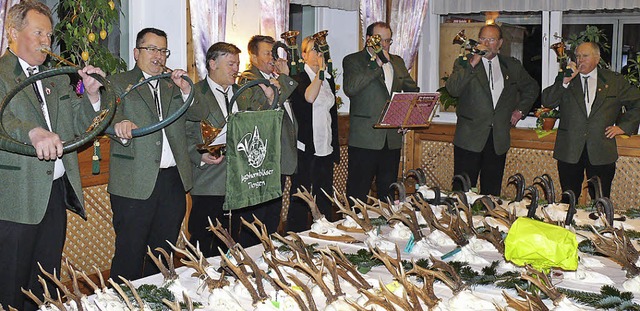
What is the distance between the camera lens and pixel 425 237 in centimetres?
336

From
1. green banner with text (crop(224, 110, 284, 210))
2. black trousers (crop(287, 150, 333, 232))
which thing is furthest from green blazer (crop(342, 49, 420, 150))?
Result: green banner with text (crop(224, 110, 284, 210))

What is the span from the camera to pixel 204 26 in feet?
19.5

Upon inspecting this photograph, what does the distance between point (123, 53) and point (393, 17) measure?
298cm

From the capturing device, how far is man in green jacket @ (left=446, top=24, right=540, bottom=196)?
20.4ft

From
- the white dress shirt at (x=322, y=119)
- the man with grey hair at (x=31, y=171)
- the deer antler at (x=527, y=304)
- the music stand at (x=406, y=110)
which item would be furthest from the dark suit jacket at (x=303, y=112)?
the deer antler at (x=527, y=304)

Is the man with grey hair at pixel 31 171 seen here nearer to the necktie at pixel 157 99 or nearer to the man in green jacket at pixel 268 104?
the necktie at pixel 157 99

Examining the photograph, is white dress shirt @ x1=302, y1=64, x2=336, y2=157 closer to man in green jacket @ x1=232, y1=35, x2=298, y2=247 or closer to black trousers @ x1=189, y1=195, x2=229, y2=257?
man in green jacket @ x1=232, y1=35, x2=298, y2=247

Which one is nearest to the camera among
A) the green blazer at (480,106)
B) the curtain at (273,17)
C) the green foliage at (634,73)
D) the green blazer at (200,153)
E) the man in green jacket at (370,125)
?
the green blazer at (200,153)

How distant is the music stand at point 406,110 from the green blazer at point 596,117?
108 centimetres

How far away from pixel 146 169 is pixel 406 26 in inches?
175

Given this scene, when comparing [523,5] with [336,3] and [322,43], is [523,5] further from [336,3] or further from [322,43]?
[322,43]

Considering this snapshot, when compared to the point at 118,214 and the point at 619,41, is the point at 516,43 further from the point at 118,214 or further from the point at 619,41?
the point at 118,214

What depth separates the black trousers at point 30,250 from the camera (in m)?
3.18

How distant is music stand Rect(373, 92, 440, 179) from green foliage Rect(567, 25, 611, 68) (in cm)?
222
